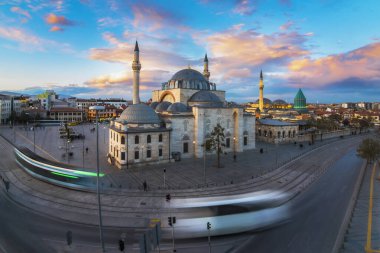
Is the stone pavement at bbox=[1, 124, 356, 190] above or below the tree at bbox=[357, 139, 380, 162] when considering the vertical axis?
below

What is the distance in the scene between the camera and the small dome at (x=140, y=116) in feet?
119

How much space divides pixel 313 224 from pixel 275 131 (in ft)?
144

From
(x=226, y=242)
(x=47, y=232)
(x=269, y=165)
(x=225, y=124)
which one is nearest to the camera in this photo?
(x=226, y=242)

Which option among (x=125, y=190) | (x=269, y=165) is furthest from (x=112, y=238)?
(x=269, y=165)

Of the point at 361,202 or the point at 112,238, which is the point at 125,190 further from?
the point at 361,202

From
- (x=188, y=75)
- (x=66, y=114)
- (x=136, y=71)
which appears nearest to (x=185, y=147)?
(x=136, y=71)

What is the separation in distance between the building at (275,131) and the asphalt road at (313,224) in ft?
101

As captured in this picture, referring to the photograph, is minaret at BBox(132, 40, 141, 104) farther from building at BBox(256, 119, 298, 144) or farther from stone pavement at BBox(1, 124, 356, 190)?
building at BBox(256, 119, 298, 144)

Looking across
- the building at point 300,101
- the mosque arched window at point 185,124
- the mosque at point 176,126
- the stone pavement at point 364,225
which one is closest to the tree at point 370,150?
the stone pavement at point 364,225

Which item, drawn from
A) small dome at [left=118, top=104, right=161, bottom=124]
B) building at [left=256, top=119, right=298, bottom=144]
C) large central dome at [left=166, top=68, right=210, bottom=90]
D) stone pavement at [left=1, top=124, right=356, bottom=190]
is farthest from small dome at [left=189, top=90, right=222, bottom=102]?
building at [left=256, top=119, right=298, bottom=144]

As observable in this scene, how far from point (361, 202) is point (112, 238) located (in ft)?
70.2

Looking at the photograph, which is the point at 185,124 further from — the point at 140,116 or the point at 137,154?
the point at 137,154

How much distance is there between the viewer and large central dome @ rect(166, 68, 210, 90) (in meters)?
51.8

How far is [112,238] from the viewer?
1554 centimetres
